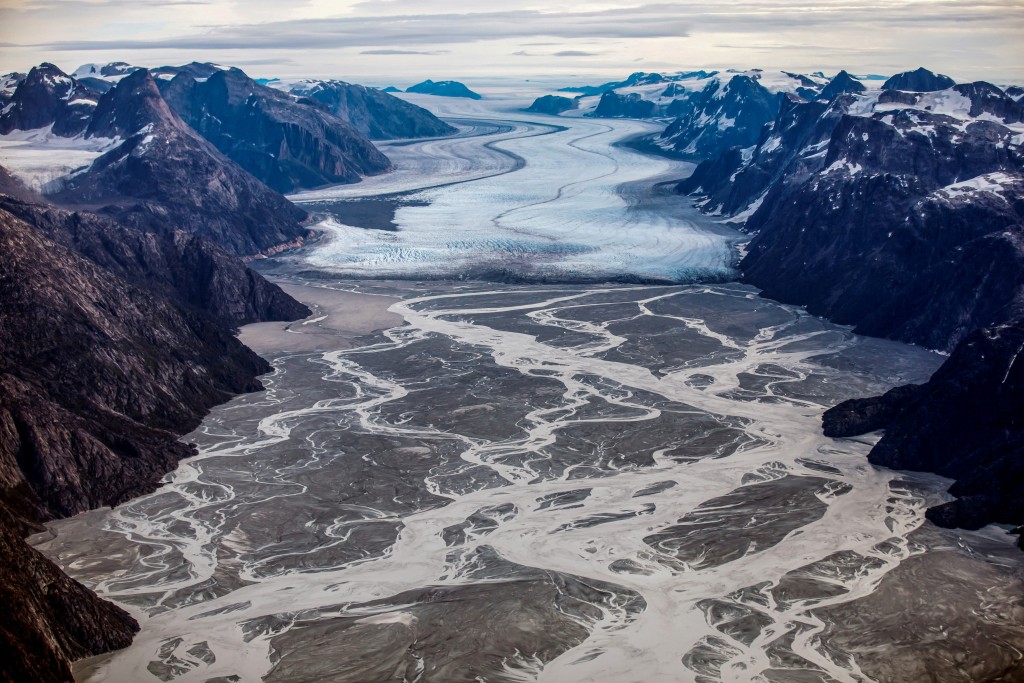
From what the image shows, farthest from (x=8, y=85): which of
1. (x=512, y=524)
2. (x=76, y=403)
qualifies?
(x=512, y=524)

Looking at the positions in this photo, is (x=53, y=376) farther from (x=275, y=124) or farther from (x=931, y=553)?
(x=275, y=124)

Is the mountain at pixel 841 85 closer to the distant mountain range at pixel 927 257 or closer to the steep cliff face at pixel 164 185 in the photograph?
the distant mountain range at pixel 927 257

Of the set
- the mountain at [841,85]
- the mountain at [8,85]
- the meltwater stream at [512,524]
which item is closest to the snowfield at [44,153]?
the mountain at [8,85]

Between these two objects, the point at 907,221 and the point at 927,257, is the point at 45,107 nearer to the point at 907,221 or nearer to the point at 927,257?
the point at 907,221

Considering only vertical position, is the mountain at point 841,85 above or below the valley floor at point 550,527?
above

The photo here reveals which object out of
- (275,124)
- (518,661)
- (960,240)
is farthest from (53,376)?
(275,124)

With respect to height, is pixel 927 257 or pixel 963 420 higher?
pixel 927 257
